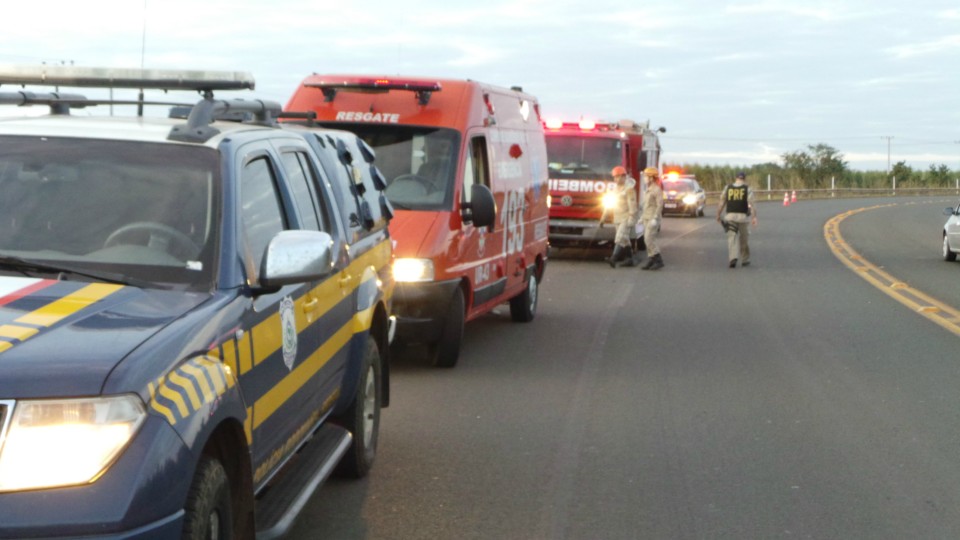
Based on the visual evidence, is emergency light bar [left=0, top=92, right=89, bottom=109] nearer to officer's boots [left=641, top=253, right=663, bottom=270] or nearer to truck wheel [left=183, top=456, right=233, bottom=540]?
truck wheel [left=183, top=456, right=233, bottom=540]

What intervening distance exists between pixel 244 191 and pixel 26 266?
1046mm

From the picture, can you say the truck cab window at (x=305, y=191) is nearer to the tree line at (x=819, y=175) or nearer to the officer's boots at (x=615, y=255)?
the officer's boots at (x=615, y=255)

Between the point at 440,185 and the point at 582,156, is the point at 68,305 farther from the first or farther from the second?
the point at 582,156

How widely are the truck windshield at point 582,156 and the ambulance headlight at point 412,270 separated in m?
14.1

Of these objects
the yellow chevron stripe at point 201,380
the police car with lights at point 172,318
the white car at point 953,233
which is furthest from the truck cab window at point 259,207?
the white car at point 953,233

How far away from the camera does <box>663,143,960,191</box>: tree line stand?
7900cm

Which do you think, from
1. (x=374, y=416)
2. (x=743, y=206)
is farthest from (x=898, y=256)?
(x=374, y=416)

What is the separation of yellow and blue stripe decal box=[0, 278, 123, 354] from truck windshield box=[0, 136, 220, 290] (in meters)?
0.17

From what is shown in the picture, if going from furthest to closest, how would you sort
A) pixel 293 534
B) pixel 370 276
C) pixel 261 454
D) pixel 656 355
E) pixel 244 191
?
pixel 656 355 → pixel 370 276 → pixel 293 534 → pixel 244 191 → pixel 261 454

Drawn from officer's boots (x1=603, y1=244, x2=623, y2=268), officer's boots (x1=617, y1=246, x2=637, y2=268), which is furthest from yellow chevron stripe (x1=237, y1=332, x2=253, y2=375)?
officer's boots (x1=617, y1=246, x2=637, y2=268)

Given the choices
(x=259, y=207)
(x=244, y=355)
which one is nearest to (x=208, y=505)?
(x=244, y=355)

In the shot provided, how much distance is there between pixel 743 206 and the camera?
2472cm

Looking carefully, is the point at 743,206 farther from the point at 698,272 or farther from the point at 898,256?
the point at 898,256

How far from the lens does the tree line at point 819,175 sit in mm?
79000
